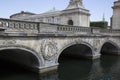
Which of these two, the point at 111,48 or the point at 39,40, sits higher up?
the point at 39,40

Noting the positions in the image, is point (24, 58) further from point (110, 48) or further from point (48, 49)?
point (110, 48)

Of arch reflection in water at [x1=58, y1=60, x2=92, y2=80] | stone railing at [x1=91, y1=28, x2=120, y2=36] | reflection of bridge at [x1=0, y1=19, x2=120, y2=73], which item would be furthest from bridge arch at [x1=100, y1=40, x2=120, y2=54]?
arch reflection in water at [x1=58, y1=60, x2=92, y2=80]

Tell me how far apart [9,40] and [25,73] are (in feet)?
13.0

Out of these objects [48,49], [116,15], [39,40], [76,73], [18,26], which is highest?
[116,15]

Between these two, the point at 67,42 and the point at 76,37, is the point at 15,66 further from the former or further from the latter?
the point at 76,37

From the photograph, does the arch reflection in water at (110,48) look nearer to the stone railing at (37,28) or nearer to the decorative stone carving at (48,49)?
the stone railing at (37,28)

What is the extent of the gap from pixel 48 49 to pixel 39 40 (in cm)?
119

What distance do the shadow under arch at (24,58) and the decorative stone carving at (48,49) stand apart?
74 cm

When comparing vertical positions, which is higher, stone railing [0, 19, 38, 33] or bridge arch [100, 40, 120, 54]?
stone railing [0, 19, 38, 33]

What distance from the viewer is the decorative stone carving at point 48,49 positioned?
1208cm

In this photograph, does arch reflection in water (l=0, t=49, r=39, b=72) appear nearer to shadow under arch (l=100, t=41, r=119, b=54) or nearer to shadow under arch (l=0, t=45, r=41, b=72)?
shadow under arch (l=0, t=45, r=41, b=72)

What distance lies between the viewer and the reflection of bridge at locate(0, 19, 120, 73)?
9883 millimetres

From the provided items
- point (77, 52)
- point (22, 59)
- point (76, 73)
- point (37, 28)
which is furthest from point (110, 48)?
point (37, 28)

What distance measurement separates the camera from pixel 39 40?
11695mm
